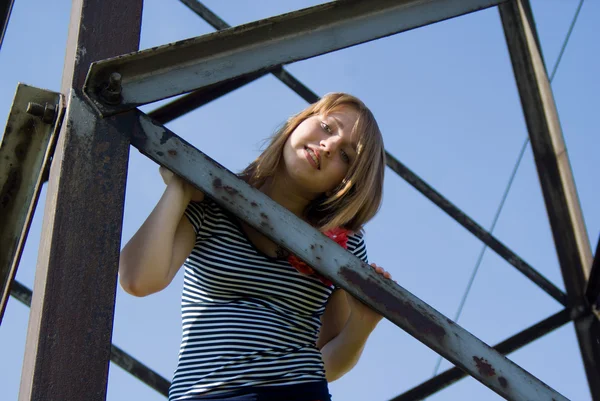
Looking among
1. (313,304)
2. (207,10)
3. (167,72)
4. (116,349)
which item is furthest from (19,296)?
→ (167,72)

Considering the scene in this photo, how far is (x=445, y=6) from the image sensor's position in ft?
6.63

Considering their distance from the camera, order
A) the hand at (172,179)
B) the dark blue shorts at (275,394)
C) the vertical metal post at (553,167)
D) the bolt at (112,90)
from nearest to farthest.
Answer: the bolt at (112,90)
the hand at (172,179)
the dark blue shorts at (275,394)
the vertical metal post at (553,167)

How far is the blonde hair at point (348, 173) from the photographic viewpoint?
219 cm

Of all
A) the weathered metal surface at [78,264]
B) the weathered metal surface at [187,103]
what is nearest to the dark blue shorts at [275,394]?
the weathered metal surface at [78,264]

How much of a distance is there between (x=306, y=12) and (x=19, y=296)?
247cm

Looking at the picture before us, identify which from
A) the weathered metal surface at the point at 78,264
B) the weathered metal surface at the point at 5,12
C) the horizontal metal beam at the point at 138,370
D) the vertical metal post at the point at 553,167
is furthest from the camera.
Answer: the horizontal metal beam at the point at 138,370

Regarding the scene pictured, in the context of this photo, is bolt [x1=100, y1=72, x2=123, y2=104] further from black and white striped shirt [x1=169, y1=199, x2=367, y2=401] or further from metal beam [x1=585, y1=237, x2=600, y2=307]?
metal beam [x1=585, y1=237, x2=600, y2=307]

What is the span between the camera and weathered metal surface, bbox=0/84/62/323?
5.56ft

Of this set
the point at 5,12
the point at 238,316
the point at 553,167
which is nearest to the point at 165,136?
the point at 238,316

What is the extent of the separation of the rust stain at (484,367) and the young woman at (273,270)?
238mm

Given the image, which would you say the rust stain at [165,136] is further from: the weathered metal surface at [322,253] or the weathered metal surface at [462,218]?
the weathered metal surface at [462,218]

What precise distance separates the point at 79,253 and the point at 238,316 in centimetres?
51

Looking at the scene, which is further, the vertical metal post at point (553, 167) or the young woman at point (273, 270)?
the vertical metal post at point (553, 167)

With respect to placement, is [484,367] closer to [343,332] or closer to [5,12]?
[343,332]
